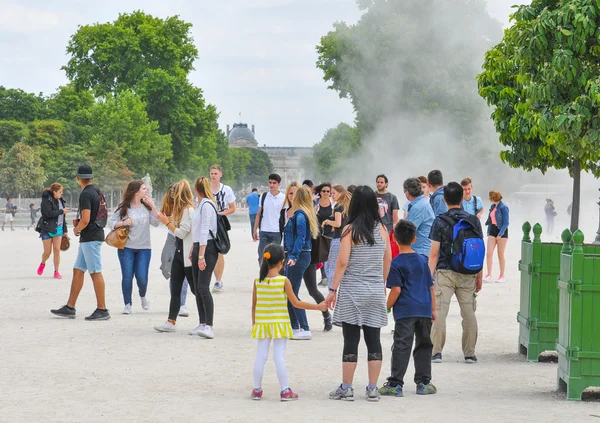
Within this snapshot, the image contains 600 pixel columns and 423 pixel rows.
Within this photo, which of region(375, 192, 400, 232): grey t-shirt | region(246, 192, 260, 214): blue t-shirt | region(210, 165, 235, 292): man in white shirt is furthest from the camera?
region(246, 192, 260, 214): blue t-shirt

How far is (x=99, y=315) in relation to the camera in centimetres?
1334

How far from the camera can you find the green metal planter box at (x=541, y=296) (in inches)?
401

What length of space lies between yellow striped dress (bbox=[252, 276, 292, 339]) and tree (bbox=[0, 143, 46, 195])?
7646cm

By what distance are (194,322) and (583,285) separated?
19.9ft

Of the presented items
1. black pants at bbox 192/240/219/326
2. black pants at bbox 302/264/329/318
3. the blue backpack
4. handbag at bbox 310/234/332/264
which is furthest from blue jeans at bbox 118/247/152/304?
the blue backpack

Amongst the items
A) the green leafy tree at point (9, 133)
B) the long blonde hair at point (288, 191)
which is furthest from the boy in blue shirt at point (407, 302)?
the green leafy tree at point (9, 133)

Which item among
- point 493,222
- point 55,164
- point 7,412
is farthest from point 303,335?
point 55,164

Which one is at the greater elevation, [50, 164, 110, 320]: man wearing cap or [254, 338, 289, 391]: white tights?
[50, 164, 110, 320]: man wearing cap

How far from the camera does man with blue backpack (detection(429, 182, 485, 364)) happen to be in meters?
9.97

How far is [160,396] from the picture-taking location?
839cm

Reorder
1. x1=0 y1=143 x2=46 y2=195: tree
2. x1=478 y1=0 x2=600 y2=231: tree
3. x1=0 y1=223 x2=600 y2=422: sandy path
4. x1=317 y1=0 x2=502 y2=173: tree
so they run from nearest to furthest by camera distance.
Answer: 1. x1=0 y1=223 x2=600 y2=422: sandy path
2. x1=478 y1=0 x2=600 y2=231: tree
3. x1=317 y1=0 x2=502 y2=173: tree
4. x1=0 y1=143 x2=46 y2=195: tree

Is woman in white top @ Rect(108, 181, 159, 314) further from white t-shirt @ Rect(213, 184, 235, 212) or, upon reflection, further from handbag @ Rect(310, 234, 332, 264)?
handbag @ Rect(310, 234, 332, 264)

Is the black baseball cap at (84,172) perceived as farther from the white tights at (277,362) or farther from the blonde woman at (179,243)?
the white tights at (277,362)

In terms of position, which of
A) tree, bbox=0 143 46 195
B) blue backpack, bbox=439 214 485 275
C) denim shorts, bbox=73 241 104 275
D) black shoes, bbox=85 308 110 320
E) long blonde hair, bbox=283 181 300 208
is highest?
tree, bbox=0 143 46 195
